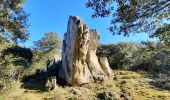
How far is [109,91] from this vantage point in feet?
101

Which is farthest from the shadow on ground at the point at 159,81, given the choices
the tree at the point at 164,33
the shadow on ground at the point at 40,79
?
the tree at the point at 164,33

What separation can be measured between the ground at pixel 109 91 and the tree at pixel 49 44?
57.7 ft

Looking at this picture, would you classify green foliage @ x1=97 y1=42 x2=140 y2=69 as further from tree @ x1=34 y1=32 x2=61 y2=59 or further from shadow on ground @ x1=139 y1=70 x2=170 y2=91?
tree @ x1=34 y1=32 x2=61 y2=59

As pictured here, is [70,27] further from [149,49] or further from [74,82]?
[149,49]

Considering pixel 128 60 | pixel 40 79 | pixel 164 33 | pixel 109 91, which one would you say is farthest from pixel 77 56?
pixel 164 33

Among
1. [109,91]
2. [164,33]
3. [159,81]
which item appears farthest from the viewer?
[159,81]

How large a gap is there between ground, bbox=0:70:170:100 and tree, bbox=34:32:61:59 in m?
17.6

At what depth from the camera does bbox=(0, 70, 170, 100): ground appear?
98.2ft

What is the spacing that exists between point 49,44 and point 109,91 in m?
25.3

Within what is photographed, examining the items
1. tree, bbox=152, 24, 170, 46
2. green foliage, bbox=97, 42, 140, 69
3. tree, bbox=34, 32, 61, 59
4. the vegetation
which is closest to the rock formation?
the vegetation

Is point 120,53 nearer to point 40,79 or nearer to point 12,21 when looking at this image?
point 40,79

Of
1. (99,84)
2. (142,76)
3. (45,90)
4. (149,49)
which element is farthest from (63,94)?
(149,49)

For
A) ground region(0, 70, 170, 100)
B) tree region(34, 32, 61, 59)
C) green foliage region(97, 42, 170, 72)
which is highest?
tree region(34, 32, 61, 59)

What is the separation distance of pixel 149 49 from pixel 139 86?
2187cm
